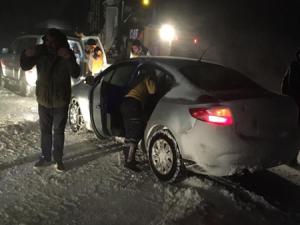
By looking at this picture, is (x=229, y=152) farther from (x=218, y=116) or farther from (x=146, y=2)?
(x=146, y=2)

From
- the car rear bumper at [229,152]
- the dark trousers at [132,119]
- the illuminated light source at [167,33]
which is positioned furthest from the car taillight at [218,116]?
the illuminated light source at [167,33]

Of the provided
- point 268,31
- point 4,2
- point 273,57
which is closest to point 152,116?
point 273,57

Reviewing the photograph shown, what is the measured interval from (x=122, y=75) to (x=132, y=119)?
1.01m

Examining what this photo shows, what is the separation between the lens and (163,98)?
215 inches

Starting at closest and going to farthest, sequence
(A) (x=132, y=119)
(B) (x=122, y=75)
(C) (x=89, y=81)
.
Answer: (A) (x=132, y=119) → (B) (x=122, y=75) → (C) (x=89, y=81)

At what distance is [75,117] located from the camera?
753 centimetres

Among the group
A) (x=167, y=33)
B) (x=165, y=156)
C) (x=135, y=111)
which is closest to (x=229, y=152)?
(x=165, y=156)

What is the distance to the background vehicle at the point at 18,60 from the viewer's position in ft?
38.3

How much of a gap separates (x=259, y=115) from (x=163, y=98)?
1254mm

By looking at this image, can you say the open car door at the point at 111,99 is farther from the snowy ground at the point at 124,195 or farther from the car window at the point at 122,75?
the snowy ground at the point at 124,195

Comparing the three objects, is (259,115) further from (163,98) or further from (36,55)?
(36,55)

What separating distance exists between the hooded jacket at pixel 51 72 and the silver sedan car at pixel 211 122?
3.16ft

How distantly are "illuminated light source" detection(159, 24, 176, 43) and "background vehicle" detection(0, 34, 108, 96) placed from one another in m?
4.91

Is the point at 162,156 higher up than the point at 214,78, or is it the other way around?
the point at 214,78
